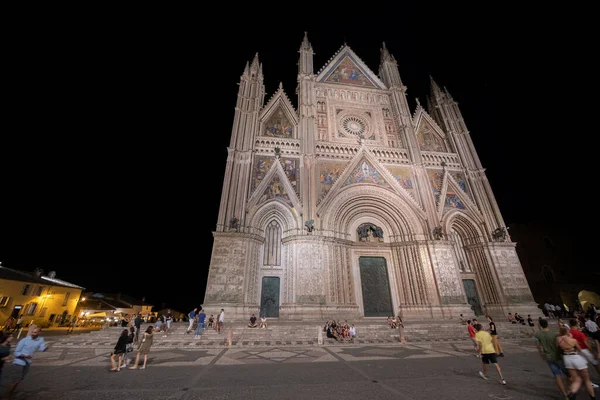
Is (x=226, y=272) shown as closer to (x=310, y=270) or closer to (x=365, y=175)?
(x=310, y=270)

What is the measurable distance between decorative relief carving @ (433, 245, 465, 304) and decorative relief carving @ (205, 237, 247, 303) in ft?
40.4

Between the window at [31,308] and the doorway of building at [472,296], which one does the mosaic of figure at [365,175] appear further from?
the window at [31,308]

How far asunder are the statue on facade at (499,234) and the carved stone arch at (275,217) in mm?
13899

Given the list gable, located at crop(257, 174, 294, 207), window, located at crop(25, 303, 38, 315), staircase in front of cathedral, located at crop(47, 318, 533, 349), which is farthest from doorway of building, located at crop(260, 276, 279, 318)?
window, located at crop(25, 303, 38, 315)

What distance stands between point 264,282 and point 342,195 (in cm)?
800

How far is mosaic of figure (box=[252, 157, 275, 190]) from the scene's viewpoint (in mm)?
17719

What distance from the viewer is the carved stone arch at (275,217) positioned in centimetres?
1648

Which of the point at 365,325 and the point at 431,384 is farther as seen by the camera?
the point at 365,325

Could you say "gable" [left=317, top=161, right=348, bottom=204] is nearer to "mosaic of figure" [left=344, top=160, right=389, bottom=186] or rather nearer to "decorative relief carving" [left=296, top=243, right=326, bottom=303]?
"mosaic of figure" [left=344, top=160, right=389, bottom=186]

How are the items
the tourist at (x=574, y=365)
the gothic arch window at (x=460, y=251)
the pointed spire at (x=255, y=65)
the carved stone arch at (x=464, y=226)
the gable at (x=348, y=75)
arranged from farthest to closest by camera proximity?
the gable at (x=348, y=75) → the pointed spire at (x=255, y=65) → the carved stone arch at (x=464, y=226) → the gothic arch window at (x=460, y=251) → the tourist at (x=574, y=365)

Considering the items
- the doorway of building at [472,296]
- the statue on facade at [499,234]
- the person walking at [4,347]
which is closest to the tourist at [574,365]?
the person walking at [4,347]

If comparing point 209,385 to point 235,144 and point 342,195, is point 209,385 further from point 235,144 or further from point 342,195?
point 235,144

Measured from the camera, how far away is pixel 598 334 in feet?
17.5

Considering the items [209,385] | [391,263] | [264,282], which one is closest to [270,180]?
[264,282]
